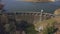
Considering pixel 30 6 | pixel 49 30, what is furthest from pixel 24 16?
pixel 49 30

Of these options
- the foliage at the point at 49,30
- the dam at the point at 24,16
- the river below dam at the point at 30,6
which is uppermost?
the river below dam at the point at 30,6

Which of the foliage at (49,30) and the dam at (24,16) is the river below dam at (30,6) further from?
the foliage at (49,30)

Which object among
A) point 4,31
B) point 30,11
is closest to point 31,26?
point 30,11

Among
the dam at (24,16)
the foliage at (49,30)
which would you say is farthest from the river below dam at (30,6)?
the foliage at (49,30)

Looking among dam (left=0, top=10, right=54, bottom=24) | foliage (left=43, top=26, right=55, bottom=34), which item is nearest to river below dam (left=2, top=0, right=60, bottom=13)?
dam (left=0, top=10, right=54, bottom=24)

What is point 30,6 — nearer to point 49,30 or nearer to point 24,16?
Answer: point 24,16

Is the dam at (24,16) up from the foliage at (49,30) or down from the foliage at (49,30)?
up

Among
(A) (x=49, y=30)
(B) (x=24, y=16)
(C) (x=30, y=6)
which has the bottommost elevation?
(A) (x=49, y=30)

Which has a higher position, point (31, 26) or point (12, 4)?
point (12, 4)

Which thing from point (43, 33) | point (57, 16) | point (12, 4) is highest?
point (12, 4)

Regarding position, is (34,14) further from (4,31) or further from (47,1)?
(4,31)

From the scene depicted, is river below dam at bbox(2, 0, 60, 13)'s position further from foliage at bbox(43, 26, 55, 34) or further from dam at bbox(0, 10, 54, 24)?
foliage at bbox(43, 26, 55, 34)
